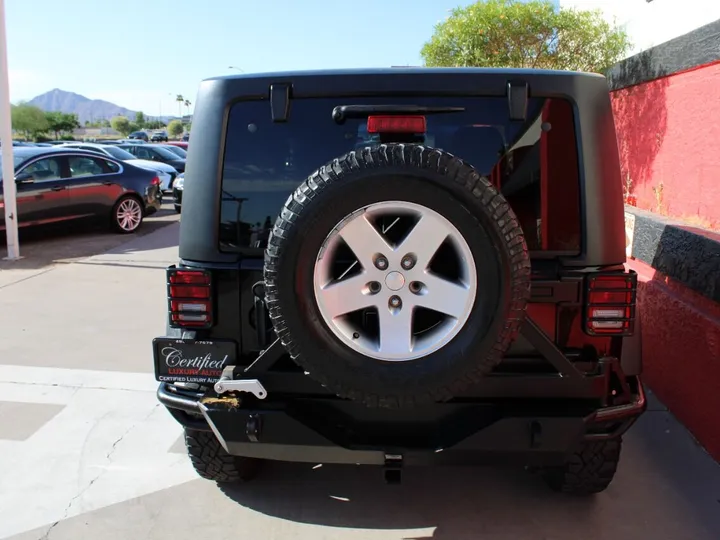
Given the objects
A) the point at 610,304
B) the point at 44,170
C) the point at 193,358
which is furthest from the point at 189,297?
the point at 44,170

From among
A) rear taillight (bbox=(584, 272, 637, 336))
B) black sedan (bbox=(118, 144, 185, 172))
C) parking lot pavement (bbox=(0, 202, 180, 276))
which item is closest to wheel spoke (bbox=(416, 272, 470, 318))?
rear taillight (bbox=(584, 272, 637, 336))

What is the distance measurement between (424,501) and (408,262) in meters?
1.58

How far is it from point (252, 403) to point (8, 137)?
27.4 ft

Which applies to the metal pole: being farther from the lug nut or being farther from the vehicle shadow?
the lug nut

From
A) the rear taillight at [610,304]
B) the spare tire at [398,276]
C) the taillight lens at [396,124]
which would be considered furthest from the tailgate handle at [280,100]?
the rear taillight at [610,304]

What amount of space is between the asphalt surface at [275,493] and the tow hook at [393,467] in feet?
1.55

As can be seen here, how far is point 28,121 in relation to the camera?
7500cm

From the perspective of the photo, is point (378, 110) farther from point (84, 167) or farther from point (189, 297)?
point (84, 167)

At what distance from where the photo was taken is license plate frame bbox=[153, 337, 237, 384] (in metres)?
2.90

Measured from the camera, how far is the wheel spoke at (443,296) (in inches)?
94.2

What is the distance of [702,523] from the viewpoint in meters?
3.21

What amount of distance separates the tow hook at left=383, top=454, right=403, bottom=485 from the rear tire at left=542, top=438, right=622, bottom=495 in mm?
869

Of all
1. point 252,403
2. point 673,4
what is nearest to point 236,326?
point 252,403

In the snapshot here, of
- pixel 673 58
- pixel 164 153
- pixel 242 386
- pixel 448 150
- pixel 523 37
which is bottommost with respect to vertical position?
pixel 242 386
